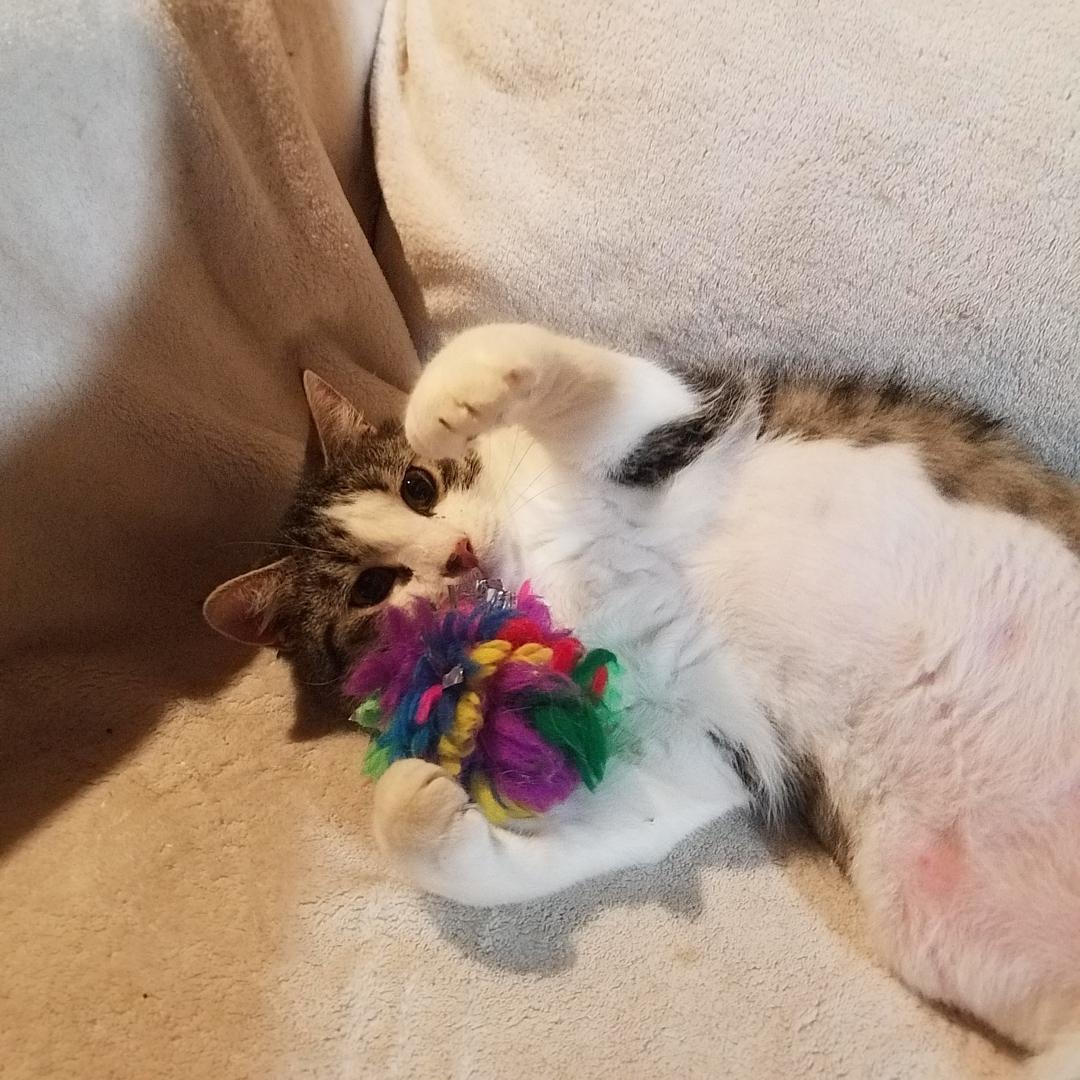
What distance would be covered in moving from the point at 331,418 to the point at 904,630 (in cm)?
76

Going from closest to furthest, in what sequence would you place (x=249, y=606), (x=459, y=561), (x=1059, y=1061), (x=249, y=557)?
1. (x=1059, y=1061)
2. (x=459, y=561)
3. (x=249, y=606)
4. (x=249, y=557)

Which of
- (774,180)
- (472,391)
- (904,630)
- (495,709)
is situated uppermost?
(774,180)

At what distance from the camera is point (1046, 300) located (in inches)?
41.5

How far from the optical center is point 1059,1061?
833 millimetres

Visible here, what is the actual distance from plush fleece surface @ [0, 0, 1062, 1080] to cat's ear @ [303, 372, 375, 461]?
2.3 inches

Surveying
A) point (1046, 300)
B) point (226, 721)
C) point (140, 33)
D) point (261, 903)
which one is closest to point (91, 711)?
point (226, 721)

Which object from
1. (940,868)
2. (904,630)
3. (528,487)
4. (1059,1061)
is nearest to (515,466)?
(528,487)

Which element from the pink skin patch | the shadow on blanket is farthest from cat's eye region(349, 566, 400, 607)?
the pink skin patch

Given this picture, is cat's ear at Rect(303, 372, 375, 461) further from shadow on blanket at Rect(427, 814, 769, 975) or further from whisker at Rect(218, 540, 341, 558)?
shadow on blanket at Rect(427, 814, 769, 975)

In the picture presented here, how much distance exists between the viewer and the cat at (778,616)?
909 mm

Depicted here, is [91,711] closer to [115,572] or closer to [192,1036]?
[115,572]

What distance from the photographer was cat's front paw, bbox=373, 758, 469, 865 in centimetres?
88

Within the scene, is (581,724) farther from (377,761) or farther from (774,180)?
(774,180)

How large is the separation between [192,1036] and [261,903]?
0.13m
